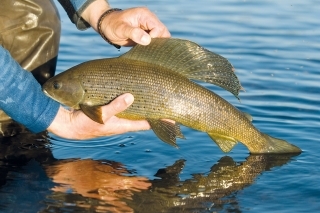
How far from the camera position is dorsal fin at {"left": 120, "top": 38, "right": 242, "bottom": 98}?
5.34m

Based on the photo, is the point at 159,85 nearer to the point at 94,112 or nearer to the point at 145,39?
the point at 145,39

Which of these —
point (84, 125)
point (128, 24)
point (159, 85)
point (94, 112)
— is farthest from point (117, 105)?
point (128, 24)

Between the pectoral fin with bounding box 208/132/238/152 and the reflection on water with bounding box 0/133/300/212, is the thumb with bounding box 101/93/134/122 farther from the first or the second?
the pectoral fin with bounding box 208/132/238/152

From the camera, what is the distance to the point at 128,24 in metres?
5.82

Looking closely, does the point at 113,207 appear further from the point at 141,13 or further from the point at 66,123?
the point at 141,13

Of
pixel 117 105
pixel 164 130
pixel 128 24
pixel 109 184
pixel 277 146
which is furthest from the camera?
pixel 277 146

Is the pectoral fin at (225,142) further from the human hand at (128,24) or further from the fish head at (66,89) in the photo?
the fish head at (66,89)

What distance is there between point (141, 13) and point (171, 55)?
0.54 m

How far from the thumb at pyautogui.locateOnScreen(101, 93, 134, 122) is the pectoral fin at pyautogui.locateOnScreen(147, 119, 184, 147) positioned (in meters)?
0.28

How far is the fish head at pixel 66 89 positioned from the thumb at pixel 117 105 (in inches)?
10.6

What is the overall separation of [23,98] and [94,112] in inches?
23.1

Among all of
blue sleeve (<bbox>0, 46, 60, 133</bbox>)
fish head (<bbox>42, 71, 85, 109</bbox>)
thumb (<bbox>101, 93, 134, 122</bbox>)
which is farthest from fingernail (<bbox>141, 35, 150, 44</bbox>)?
blue sleeve (<bbox>0, 46, 60, 133</bbox>)

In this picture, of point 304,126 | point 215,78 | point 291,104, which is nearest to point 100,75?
point 215,78

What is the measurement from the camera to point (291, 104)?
7703 mm
